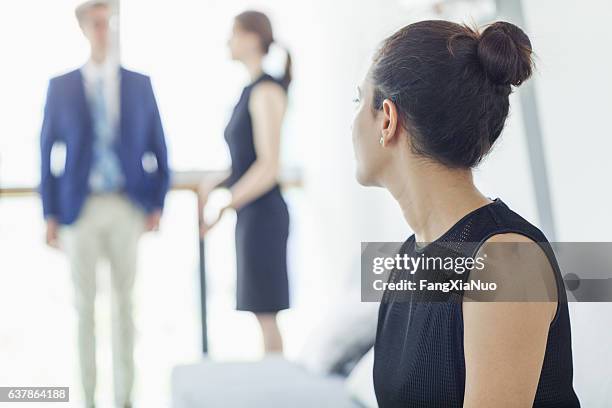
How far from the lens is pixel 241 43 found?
1.74 metres

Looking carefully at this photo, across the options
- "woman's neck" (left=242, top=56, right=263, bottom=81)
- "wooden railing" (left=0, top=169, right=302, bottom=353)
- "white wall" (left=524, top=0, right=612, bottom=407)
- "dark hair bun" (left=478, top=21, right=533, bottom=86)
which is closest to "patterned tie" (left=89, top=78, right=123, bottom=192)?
"woman's neck" (left=242, top=56, right=263, bottom=81)

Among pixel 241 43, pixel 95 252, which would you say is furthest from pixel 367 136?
pixel 95 252

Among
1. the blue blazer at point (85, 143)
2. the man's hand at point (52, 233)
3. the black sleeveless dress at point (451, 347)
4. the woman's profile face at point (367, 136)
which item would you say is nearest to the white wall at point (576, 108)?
the black sleeveless dress at point (451, 347)

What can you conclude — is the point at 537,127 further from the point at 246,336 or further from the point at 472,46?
the point at 246,336

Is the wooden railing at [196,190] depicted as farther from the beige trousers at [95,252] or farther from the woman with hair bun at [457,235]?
the woman with hair bun at [457,235]

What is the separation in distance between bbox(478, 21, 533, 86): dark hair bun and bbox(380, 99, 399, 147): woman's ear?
0.34ft

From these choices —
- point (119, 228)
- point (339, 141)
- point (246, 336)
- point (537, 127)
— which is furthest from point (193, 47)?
point (537, 127)

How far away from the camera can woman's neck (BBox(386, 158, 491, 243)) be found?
68cm

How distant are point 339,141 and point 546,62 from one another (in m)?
1.38

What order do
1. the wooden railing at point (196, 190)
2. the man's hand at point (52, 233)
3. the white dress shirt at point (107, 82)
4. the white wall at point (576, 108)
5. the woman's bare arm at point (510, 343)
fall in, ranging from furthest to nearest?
the wooden railing at point (196, 190) → the man's hand at point (52, 233) → the white dress shirt at point (107, 82) → the white wall at point (576, 108) → the woman's bare arm at point (510, 343)

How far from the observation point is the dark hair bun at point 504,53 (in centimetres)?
63

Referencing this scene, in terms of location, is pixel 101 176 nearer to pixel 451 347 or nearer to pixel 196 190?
pixel 196 190

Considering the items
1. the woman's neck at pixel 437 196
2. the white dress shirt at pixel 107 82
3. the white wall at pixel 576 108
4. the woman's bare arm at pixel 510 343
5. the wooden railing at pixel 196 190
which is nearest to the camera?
the woman's bare arm at pixel 510 343

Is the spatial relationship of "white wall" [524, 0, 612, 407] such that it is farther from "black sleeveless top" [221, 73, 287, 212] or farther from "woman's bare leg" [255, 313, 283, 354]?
"woman's bare leg" [255, 313, 283, 354]
